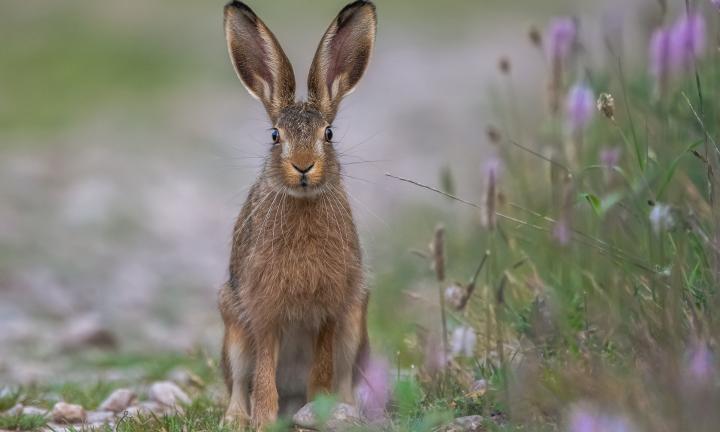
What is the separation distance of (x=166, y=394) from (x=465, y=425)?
6.68 feet

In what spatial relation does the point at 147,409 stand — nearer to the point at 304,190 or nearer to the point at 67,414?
the point at 67,414

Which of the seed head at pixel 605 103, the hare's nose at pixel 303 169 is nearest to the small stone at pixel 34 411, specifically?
the hare's nose at pixel 303 169

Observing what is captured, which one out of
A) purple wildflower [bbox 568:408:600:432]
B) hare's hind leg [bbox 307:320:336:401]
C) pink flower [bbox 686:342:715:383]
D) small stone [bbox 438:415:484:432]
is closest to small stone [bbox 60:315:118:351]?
hare's hind leg [bbox 307:320:336:401]

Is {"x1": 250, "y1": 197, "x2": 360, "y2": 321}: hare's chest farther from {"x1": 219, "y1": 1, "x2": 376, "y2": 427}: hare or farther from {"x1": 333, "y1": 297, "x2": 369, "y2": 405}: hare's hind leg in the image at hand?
{"x1": 333, "y1": 297, "x2": 369, "y2": 405}: hare's hind leg

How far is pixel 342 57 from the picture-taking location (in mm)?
5285

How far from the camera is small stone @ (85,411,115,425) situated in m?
5.23

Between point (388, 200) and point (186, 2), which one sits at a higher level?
point (186, 2)

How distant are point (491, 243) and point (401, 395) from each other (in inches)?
36.7

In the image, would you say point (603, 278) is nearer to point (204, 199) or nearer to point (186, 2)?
point (204, 199)

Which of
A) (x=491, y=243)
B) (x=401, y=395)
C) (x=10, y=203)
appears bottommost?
(x=401, y=395)

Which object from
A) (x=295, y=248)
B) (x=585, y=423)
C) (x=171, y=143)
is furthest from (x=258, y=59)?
(x=171, y=143)

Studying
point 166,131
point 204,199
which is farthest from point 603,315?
point 166,131

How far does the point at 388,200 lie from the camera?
41.4ft

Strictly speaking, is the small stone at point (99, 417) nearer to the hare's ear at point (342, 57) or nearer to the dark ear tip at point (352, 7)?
the hare's ear at point (342, 57)
